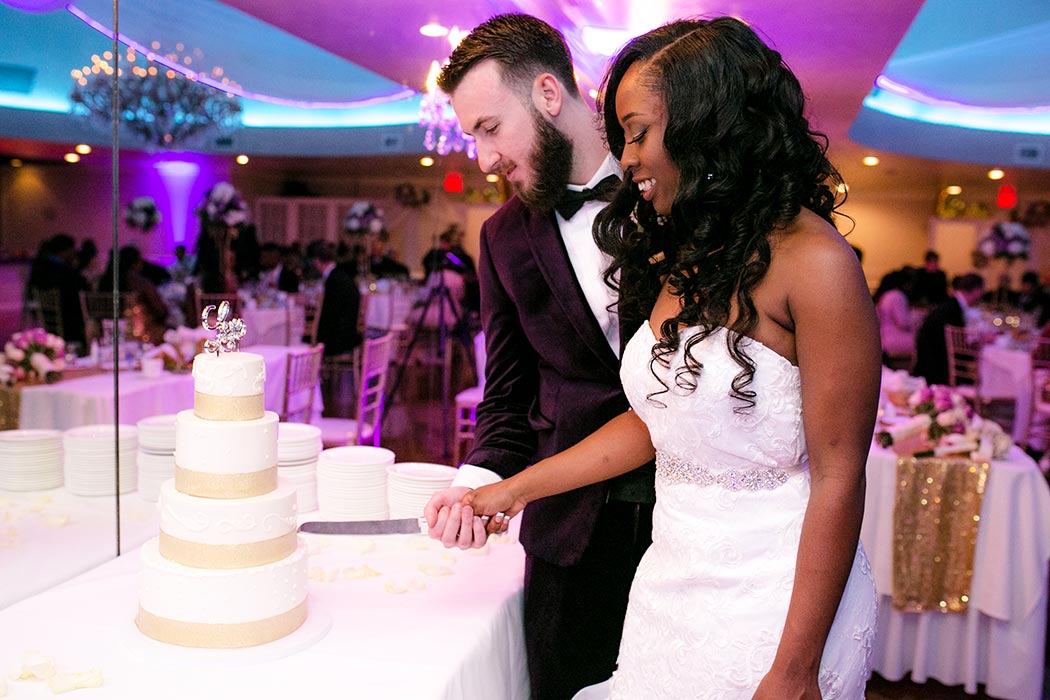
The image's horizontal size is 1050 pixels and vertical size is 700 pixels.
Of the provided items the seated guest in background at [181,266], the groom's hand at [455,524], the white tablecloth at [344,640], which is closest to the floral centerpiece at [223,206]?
the seated guest in background at [181,266]

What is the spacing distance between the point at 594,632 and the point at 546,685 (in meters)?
0.15

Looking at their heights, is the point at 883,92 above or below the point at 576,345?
above

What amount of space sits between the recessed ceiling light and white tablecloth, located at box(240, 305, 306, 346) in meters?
1.93

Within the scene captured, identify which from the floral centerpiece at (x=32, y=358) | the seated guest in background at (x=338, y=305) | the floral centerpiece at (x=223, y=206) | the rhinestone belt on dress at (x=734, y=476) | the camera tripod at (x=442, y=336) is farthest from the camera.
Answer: the seated guest in background at (x=338, y=305)

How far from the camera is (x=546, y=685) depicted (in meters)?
1.91

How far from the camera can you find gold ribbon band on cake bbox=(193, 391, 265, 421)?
1480 mm

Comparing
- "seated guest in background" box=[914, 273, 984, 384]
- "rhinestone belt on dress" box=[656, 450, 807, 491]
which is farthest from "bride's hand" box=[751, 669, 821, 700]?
"seated guest in background" box=[914, 273, 984, 384]

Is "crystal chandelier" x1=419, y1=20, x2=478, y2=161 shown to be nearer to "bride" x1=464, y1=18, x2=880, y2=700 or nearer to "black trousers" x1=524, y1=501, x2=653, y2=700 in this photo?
"black trousers" x1=524, y1=501, x2=653, y2=700

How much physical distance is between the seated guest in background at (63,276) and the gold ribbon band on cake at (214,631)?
188 centimetres

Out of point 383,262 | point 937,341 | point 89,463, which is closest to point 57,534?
point 89,463

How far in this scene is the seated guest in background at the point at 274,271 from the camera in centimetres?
488

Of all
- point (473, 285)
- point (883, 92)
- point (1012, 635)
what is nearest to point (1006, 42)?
point (883, 92)

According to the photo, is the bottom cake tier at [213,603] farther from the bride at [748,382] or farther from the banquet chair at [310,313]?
the banquet chair at [310,313]

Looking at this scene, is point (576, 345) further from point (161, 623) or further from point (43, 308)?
point (43, 308)
